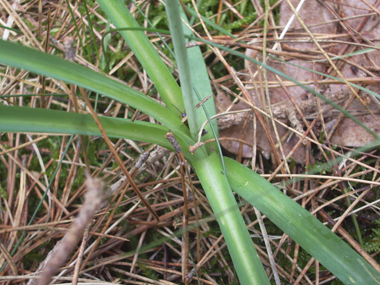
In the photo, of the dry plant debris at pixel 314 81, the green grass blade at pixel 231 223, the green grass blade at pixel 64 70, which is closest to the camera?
the green grass blade at pixel 64 70

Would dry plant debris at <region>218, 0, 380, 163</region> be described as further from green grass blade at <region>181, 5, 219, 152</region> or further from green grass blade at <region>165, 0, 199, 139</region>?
green grass blade at <region>165, 0, 199, 139</region>

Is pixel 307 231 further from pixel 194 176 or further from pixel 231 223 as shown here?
Result: pixel 194 176

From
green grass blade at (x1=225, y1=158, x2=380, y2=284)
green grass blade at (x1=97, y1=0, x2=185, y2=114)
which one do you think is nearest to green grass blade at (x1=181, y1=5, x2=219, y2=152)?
green grass blade at (x1=97, y1=0, x2=185, y2=114)

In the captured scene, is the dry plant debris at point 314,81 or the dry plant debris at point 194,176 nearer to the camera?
the dry plant debris at point 194,176

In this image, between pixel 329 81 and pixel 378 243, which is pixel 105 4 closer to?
pixel 329 81

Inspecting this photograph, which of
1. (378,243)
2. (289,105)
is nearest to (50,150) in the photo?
(289,105)

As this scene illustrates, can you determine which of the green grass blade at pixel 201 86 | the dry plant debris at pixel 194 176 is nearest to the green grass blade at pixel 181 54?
the green grass blade at pixel 201 86

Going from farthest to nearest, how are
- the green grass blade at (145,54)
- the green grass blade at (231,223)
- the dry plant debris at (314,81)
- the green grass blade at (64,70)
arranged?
the dry plant debris at (314,81), the green grass blade at (145,54), the green grass blade at (231,223), the green grass blade at (64,70)

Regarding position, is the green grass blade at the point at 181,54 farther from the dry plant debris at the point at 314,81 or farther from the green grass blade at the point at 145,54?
the dry plant debris at the point at 314,81
